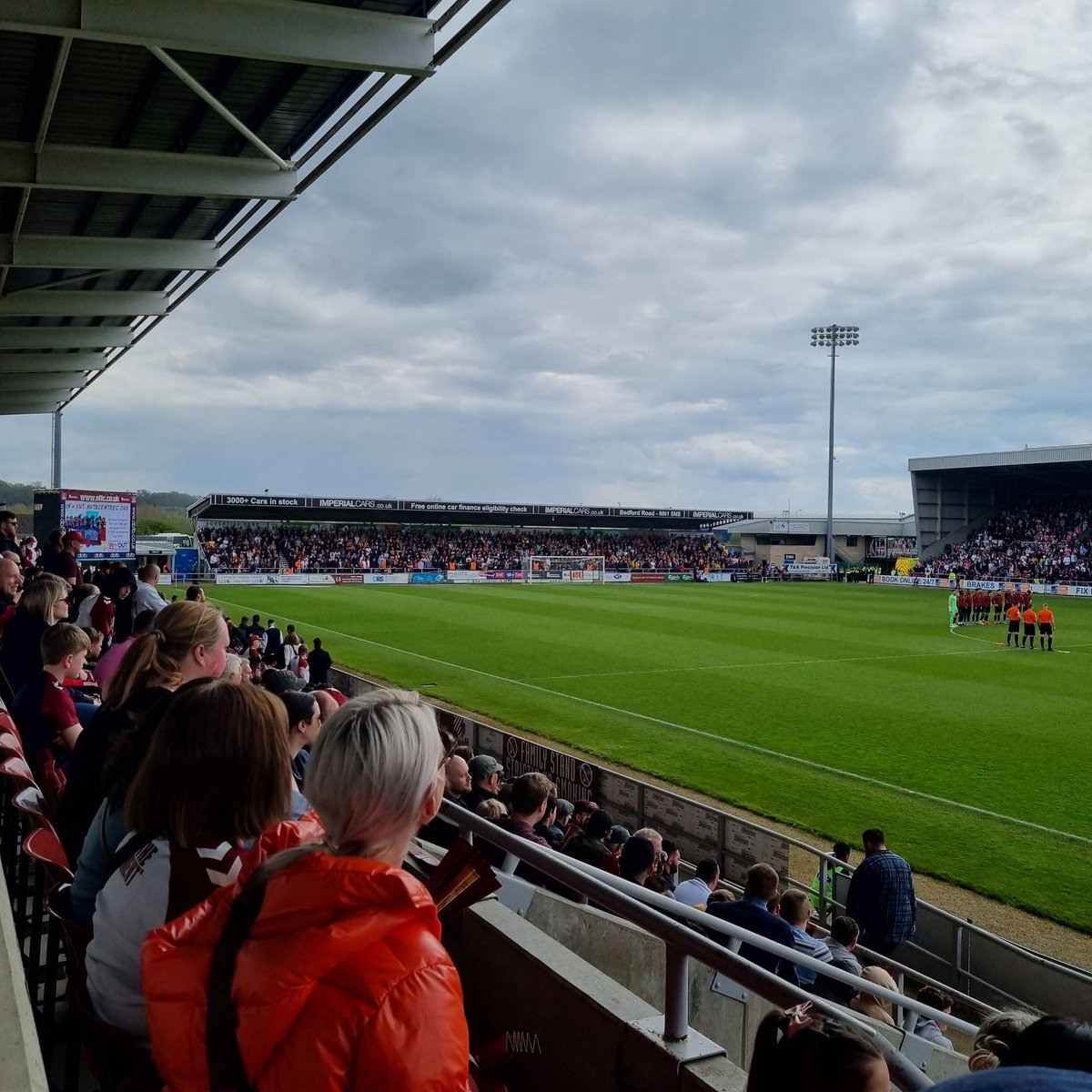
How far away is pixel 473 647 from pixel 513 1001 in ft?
70.3

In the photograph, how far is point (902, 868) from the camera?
7.35 m

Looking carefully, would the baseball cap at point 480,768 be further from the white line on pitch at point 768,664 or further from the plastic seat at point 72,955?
the white line on pitch at point 768,664

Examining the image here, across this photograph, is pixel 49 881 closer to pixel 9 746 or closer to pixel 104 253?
pixel 9 746

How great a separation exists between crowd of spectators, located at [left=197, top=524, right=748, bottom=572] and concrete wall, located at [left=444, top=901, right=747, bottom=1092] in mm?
50366

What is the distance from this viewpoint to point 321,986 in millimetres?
1464

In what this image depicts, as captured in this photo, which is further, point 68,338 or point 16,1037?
point 68,338

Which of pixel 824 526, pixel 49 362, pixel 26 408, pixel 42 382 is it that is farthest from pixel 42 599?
pixel 824 526

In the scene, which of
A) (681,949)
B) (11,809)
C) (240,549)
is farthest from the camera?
(240,549)

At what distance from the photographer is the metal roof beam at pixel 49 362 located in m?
18.3

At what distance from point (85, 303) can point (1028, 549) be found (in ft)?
170

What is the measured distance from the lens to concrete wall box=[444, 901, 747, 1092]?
2.29 meters

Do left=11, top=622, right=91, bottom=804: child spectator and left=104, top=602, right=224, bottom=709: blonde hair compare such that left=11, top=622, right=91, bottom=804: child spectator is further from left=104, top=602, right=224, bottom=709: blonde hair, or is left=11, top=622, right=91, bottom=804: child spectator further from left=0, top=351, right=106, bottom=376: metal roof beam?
left=0, top=351, right=106, bottom=376: metal roof beam

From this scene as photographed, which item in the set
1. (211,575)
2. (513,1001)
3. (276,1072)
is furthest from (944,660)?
(211,575)

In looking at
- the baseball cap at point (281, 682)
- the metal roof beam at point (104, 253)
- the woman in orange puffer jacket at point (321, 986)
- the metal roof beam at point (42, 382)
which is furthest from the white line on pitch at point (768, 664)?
the woman in orange puffer jacket at point (321, 986)
